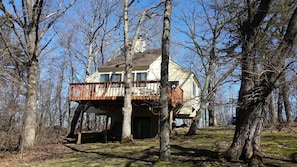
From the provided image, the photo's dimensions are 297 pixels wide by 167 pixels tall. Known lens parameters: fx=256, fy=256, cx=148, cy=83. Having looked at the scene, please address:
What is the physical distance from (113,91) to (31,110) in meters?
5.36

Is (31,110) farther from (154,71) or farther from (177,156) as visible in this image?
(154,71)

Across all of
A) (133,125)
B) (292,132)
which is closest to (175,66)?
(133,125)

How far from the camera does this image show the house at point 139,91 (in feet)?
51.2

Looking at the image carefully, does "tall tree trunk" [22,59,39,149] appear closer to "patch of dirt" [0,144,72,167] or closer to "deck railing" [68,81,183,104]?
"patch of dirt" [0,144,72,167]

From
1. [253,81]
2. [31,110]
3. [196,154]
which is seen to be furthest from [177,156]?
[31,110]

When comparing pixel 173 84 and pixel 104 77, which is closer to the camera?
pixel 173 84

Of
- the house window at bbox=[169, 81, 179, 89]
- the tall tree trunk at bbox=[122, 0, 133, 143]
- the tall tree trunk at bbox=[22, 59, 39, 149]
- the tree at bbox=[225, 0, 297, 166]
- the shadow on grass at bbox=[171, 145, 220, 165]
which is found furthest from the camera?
the house window at bbox=[169, 81, 179, 89]

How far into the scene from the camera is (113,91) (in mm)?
16844

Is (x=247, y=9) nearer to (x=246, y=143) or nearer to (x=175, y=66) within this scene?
(x=246, y=143)

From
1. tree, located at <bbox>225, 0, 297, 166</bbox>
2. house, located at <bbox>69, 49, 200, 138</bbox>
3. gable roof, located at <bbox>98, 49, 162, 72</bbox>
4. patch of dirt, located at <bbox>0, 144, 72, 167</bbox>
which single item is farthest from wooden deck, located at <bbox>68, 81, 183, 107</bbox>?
tree, located at <bbox>225, 0, 297, 166</bbox>

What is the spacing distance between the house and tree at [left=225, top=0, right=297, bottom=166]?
22.0 feet

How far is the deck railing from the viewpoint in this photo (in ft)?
50.0

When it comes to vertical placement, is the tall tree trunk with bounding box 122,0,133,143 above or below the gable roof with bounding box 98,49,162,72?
below

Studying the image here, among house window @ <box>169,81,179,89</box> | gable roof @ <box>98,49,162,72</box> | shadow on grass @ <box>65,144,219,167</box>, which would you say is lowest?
shadow on grass @ <box>65,144,219,167</box>
